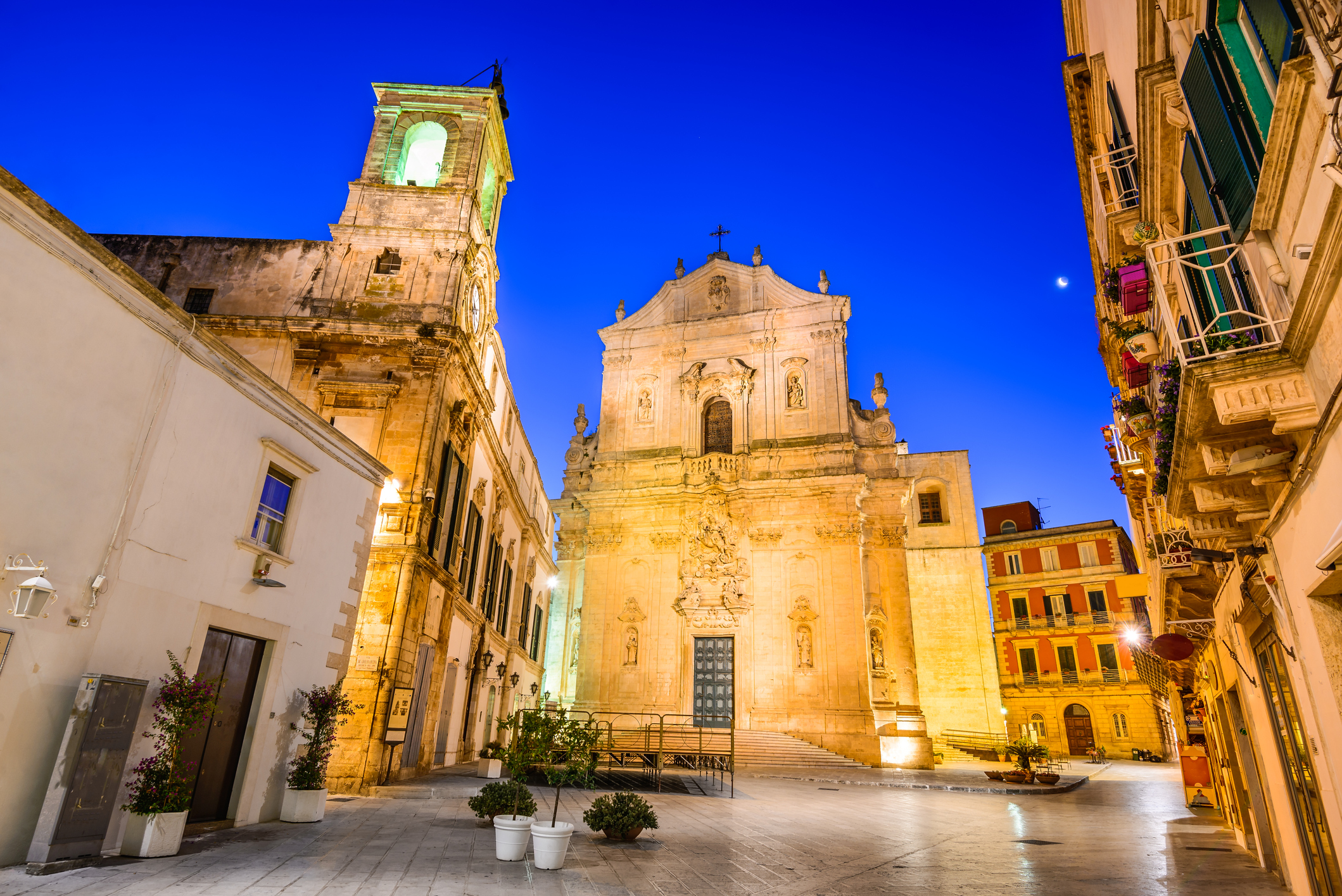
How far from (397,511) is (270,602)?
558 centimetres

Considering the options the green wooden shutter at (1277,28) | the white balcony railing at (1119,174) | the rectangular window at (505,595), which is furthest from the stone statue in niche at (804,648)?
the green wooden shutter at (1277,28)

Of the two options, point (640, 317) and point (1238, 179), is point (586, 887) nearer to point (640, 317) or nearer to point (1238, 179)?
point (1238, 179)

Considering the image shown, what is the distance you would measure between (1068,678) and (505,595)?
29.5 meters

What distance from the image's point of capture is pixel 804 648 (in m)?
25.7

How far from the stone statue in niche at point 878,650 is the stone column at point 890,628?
0.07 feet

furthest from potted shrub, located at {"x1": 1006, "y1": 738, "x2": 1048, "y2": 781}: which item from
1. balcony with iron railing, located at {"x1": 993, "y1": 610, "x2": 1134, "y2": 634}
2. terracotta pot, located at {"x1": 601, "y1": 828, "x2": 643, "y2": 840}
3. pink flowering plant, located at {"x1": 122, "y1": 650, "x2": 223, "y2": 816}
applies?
pink flowering plant, located at {"x1": 122, "y1": 650, "x2": 223, "y2": 816}

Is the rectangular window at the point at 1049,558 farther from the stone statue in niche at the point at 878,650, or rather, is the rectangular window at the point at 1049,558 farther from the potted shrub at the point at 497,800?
the potted shrub at the point at 497,800

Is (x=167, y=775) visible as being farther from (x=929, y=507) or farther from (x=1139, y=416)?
(x=929, y=507)

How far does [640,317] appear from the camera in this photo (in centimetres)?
3306

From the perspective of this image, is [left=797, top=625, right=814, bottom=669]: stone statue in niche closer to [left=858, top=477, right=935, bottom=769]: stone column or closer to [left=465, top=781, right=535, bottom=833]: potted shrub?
[left=858, top=477, right=935, bottom=769]: stone column

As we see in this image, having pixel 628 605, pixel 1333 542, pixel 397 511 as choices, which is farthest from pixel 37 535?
pixel 628 605

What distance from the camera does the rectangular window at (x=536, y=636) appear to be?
3422 cm

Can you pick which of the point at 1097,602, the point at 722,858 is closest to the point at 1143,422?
the point at 722,858

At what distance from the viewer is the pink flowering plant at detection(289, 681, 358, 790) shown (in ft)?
31.4
